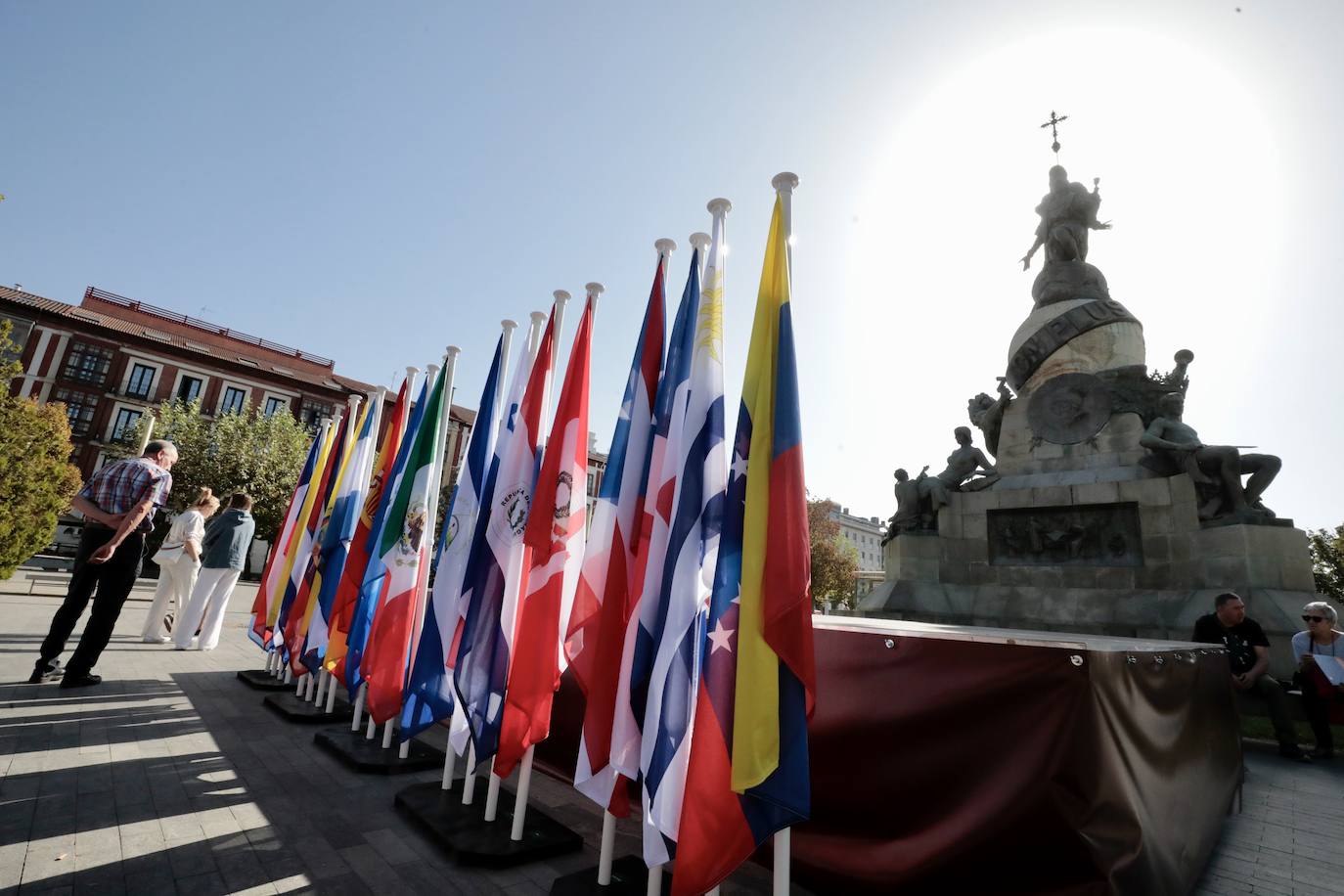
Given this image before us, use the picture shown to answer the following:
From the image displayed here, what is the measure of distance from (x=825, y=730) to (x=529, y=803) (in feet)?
6.91

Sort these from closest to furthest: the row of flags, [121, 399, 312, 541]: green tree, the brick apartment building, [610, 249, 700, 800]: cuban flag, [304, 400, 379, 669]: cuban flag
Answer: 1. the row of flags
2. [610, 249, 700, 800]: cuban flag
3. [304, 400, 379, 669]: cuban flag
4. [121, 399, 312, 541]: green tree
5. the brick apartment building

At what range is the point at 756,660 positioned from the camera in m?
2.33

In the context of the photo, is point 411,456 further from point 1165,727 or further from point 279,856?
point 1165,727

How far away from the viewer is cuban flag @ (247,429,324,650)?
6602 millimetres

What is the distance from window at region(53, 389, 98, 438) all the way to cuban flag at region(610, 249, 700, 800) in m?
45.9

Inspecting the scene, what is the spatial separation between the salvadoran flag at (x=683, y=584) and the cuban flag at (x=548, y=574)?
2.56 feet

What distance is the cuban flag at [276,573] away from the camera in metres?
6.60

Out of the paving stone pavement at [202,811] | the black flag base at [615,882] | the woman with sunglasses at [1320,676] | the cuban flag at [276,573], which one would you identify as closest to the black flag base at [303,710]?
the paving stone pavement at [202,811]

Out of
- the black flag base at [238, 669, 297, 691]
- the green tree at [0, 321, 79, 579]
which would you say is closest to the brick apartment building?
the green tree at [0, 321, 79, 579]

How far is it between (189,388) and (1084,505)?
46813 millimetres

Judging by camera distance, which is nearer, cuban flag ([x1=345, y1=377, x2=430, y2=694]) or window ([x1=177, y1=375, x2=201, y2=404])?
cuban flag ([x1=345, y1=377, x2=430, y2=694])

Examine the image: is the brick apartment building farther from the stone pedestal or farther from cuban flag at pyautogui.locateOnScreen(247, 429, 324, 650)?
the stone pedestal

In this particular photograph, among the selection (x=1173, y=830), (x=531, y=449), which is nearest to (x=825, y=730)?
(x=1173, y=830)

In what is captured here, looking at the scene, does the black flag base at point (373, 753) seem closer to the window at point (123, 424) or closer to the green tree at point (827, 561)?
the green tree at point (827, 561)
